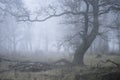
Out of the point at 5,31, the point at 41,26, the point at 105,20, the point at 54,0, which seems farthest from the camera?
the point at 41,26

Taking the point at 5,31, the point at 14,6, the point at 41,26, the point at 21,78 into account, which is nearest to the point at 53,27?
the point at 41,26

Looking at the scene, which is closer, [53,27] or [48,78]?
[48,78]

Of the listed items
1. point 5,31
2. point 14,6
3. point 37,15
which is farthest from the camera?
point 5,31

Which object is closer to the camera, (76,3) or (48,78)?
(48,78)

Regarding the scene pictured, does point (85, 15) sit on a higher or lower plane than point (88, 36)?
higher

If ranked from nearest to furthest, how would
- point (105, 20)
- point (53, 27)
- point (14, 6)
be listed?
point (14, 6)
point (105, 20)
point (53, 27)

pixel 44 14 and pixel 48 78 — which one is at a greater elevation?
pixel 44 14

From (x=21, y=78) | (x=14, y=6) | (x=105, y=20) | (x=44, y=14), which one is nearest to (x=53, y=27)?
(x=105, y=20)

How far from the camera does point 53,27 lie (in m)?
57.6

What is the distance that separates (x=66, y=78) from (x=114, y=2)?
8.37 metres

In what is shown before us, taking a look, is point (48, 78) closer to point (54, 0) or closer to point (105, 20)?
point (54, 0)

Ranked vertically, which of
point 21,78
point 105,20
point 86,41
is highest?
point 105,20

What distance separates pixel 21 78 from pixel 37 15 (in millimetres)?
7698

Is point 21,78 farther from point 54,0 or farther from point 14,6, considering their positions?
point 14,6
